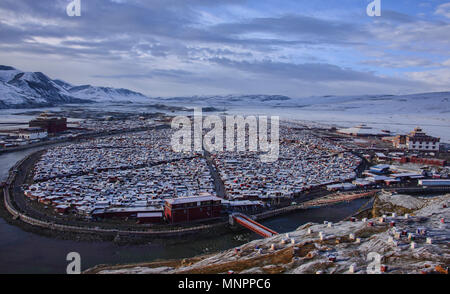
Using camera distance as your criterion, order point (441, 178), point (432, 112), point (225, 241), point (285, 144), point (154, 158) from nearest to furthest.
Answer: point (225, 241), point (441, 178), point (154, 158), point (285, 144), point (432, 112)

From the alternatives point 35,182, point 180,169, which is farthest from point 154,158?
point 35,182

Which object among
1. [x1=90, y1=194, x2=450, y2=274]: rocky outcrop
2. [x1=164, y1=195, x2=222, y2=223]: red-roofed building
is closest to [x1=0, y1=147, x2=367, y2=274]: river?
[x1=90, y1=194, x2=450, y2=274]: rocky outcrop

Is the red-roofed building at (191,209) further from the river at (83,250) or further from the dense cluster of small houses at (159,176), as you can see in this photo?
the river at (83,250)

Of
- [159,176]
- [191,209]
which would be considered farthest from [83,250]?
[159,176]

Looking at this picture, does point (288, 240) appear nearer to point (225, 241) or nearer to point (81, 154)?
point (225, 241)

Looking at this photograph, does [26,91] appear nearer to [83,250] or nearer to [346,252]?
[83,250]

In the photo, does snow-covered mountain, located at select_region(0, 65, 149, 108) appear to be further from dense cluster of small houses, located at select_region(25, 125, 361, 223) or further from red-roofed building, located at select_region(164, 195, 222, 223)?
red-roofed building, located at select_region(164, 195, 222, 223)

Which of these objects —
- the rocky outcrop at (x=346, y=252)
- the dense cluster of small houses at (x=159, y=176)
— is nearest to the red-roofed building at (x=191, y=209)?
the dense cluster of small houses at (x=159, y=176)
